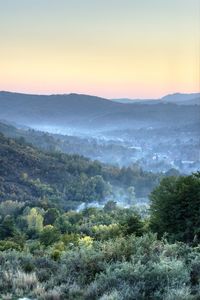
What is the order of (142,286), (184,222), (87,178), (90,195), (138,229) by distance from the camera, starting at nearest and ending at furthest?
(142,286), (184,222), (138,229), (90,195), (87,178)

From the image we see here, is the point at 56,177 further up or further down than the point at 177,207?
further down

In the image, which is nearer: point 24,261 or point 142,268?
point 142,268

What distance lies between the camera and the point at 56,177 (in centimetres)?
14938

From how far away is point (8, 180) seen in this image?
142 meters

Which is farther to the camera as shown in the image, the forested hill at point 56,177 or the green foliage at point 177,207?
the forested hill at point 56,177

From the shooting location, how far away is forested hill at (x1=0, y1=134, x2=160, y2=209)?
133 meters

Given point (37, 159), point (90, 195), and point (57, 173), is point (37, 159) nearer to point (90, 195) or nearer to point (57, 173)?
point (57, 173)

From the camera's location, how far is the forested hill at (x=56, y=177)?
13304 centimetres

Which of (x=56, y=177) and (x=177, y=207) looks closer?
(x=177, y=207)

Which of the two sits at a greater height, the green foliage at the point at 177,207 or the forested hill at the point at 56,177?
the green foliage at the point at 177,207

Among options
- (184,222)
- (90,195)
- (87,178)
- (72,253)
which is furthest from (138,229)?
(87,178)

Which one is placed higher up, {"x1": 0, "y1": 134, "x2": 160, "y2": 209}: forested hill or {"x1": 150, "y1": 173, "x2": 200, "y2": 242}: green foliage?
{"x1": 150, "y1": 173, "x2": 200, "y2": 242}: green foliage

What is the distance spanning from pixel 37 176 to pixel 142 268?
476ft

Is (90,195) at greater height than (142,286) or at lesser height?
lesser
